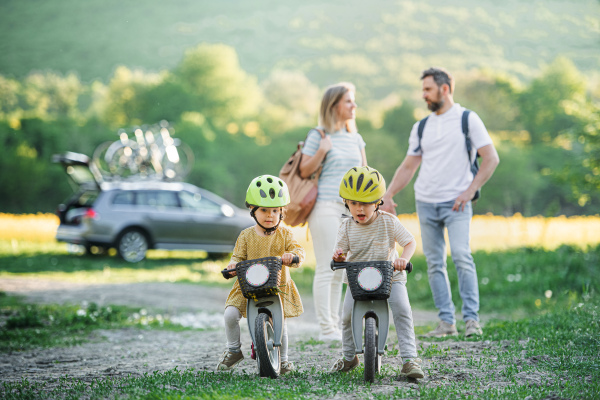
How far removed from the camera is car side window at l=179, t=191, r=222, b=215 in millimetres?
16406

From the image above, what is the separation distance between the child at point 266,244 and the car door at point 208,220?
11.4 meters

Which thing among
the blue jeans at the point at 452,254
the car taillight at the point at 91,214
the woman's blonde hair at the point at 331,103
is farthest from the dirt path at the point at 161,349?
the car taillight at the point at 91,214

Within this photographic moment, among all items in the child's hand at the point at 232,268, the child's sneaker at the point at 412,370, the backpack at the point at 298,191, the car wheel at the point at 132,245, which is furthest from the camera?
the car wheel at the point at 132,245

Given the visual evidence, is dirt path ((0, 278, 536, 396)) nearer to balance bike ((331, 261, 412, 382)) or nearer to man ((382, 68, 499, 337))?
balance bike ((331, 261, 412, 382))

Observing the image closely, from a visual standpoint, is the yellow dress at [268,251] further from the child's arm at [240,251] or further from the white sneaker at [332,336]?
the white sneaker at [332,336]

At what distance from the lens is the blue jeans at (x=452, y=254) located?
604 cm

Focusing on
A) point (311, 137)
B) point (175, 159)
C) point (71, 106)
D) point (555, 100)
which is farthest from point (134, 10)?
point (311, 137)

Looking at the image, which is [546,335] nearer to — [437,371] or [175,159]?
[437,371]

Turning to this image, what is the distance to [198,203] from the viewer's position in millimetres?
16562

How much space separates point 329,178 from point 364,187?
5.50 ft

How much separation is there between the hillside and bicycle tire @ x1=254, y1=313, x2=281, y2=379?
64566 millimetres

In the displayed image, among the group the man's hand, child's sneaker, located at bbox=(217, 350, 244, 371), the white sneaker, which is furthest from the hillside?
child's sneaker, located at bbox=(217, 350, 244, 371)

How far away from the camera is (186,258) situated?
56.6ft

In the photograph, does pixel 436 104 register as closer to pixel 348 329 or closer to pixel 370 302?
pixel 370 302
